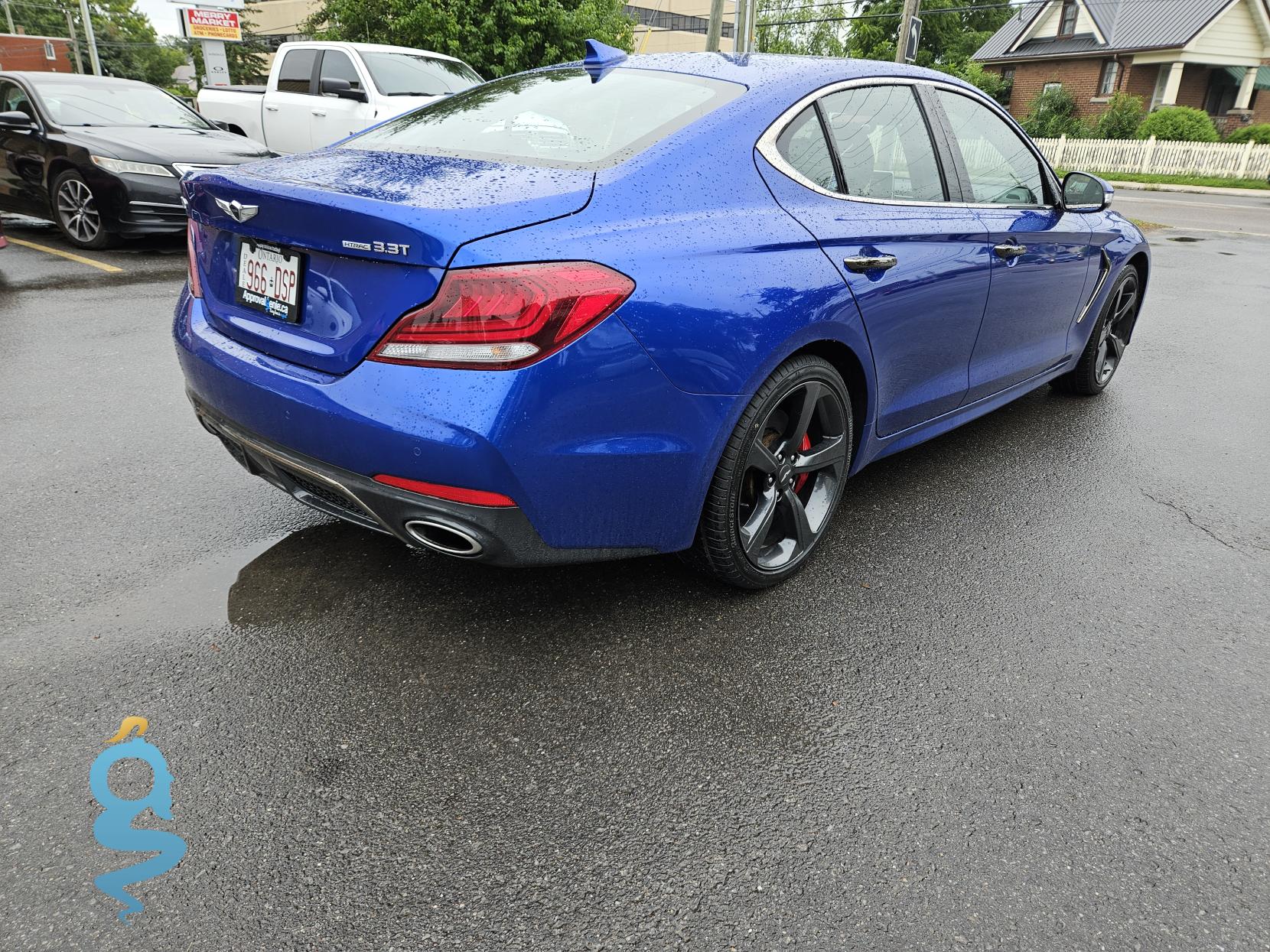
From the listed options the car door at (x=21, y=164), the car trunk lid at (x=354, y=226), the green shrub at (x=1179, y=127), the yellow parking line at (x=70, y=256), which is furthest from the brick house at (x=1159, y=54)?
the car trunk lid at (x=354, y=226)

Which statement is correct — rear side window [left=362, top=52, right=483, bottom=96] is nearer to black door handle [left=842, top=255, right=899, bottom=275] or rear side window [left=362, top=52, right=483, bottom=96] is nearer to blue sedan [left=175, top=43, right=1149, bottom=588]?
blue sedan [left=175, top=43, right=1149, bottom=588]

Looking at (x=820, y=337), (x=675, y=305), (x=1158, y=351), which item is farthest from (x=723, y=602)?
(x=1158, y=351)

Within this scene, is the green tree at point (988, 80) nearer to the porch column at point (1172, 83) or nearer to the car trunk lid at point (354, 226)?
the porch column at point (1172, 83)

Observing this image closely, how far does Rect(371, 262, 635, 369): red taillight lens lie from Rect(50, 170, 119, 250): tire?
7.75 m

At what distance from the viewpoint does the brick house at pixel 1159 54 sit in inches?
1287

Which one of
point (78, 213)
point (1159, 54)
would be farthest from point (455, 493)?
point (1159, 54)

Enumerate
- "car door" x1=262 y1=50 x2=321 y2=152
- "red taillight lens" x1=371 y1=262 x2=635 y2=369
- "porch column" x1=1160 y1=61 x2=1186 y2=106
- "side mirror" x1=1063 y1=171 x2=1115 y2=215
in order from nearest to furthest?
"red taillight lens" x1=371 y1=262 x2=635 y2=369 < "side mirror" x1=1063 y1=171 x2=1115 y2=215 < "car door" x1=262 y1=50 x2=321 y2=152 < "porch column" x1=1160 y1=61 x2=1186 y2=106

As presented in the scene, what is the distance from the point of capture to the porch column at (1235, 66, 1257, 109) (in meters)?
33.1

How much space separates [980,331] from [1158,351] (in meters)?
3.68

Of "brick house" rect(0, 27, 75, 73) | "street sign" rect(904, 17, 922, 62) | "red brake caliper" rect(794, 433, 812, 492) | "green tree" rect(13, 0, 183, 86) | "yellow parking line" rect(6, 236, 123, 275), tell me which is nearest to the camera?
"red brake caliper" rect(794, 433, 812, 492)

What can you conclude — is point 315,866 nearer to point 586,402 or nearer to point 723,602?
point 586,402

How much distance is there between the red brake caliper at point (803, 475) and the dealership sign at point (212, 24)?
80.2 ft

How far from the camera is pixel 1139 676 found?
8.77ft

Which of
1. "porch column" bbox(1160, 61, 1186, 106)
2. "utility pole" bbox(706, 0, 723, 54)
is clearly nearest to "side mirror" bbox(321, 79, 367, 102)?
"utility pole" bbox(706, 0, 723, 54)
